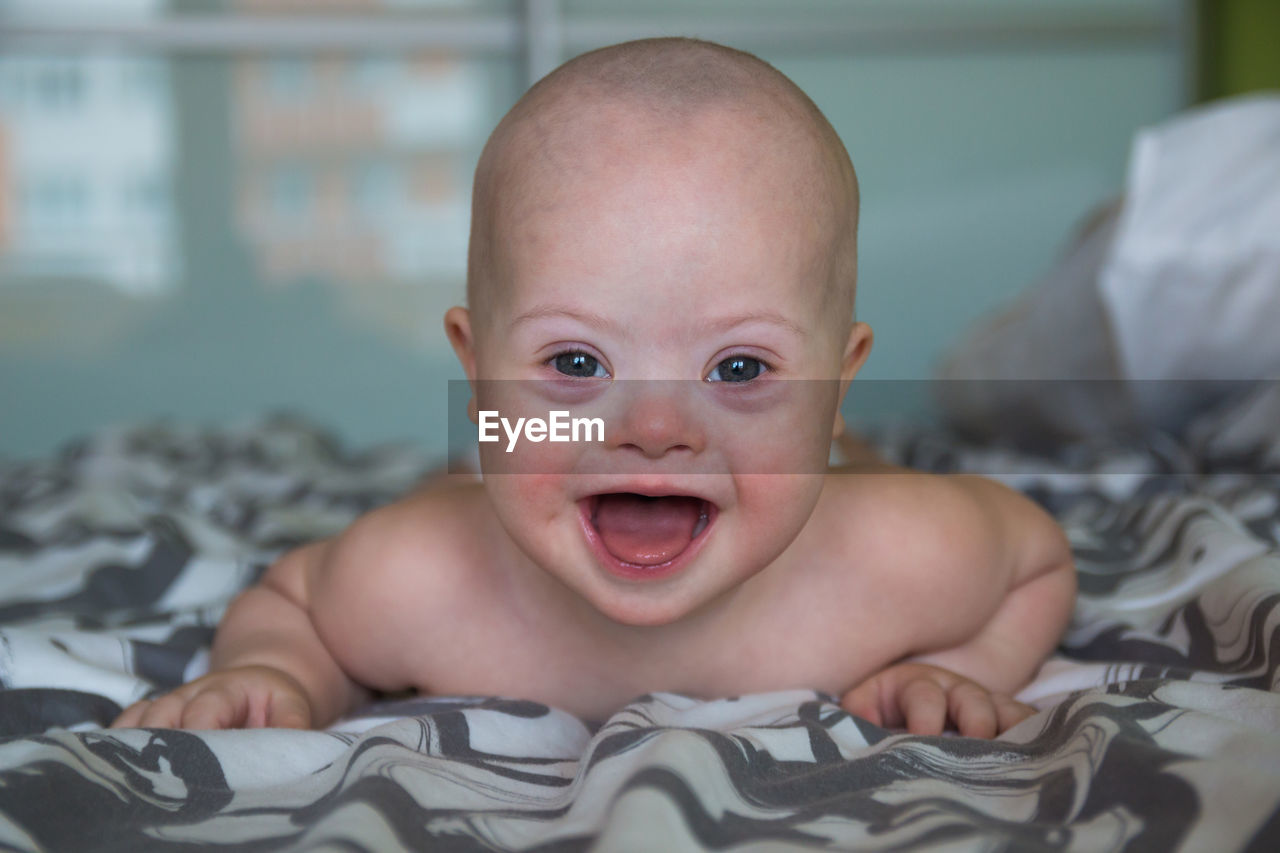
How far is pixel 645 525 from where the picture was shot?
0.69 metres

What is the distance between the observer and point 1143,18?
3068 millimetres

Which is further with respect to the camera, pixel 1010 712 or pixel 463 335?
pixel 463 335

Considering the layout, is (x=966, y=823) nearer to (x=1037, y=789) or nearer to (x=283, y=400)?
(x=1037, y=789)

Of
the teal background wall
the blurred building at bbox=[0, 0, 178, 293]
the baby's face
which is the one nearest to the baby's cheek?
the baby's face

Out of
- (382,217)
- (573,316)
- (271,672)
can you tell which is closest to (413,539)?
(271,672)

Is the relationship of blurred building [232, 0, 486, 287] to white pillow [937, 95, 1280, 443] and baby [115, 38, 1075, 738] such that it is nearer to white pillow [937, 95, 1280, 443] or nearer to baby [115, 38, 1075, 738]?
white pillow [937, 95, 1280, 443]

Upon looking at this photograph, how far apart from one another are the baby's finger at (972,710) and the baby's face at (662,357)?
153 mm

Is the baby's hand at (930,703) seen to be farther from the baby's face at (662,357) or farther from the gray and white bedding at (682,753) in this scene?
the baby's face at (662,357)

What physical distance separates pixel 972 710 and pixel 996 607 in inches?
6.9

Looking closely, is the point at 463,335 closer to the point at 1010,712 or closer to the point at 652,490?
the point at 652,490

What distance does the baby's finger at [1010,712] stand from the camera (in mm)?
708

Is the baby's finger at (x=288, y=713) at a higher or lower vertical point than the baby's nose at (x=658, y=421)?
lower

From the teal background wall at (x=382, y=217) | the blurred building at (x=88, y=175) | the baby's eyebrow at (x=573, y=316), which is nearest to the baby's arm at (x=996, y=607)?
the baby's eyebrow at (x=573, y=316)

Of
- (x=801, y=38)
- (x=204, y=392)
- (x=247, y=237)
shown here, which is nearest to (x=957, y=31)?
(x=801, y=38)
